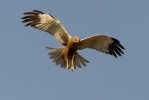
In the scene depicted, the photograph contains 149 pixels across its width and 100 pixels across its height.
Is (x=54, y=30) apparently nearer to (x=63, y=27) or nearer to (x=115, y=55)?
(x=63, y=27)

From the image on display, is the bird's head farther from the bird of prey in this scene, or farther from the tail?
the tail

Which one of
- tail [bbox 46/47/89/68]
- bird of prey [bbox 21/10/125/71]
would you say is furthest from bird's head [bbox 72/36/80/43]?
tail [bbox 46/47/89/68]

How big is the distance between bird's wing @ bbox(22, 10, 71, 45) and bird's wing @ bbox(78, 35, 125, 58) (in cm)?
78

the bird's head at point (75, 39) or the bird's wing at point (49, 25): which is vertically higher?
the bird's wing at point (49, 25)

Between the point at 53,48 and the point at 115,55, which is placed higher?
the point at 53,48

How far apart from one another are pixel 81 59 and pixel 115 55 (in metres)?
1.50

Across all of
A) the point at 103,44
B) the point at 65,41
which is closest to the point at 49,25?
the point at 65,41

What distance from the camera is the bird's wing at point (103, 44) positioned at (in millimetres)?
17406

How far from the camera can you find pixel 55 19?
57.2 ft

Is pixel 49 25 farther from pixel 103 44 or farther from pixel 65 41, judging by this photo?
pixel 103 44

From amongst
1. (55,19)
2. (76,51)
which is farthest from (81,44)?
(55,19)

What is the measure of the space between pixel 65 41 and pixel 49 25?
95cm

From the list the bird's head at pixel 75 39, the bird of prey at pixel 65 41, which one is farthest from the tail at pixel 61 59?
the bird's head at pixel 75 39

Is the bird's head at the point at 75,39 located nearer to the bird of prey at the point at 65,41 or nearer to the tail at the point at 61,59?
the bird of prey at the point at 65,41
